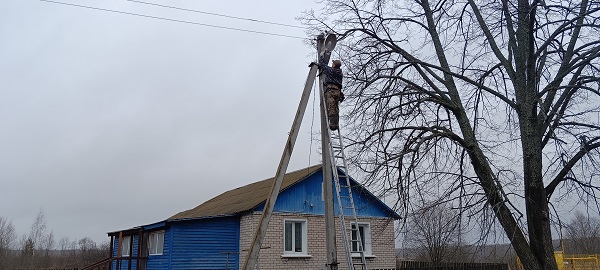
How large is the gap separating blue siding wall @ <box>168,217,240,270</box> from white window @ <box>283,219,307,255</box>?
170 cm

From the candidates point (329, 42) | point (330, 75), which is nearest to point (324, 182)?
point (330, 75)

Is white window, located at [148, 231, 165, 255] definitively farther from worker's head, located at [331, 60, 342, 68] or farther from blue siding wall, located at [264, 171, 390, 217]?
worker's head, located at [331, 60, 342, 68]

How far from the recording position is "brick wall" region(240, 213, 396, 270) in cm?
1622

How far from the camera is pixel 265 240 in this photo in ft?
53.6

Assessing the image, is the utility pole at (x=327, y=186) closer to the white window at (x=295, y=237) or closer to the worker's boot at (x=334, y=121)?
the worker's boot at (x=334, y=121)

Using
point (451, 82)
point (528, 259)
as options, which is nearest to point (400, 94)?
point (451, 82)

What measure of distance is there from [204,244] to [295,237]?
3.16 m

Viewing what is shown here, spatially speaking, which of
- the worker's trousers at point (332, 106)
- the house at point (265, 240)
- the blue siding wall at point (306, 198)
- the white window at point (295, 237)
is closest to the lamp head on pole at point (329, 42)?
the worker's trousers at point (332, 106)

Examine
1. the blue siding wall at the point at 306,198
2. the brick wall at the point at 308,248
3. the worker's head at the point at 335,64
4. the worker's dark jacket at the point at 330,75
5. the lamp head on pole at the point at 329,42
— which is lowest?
the brick wall at the point at 308,248

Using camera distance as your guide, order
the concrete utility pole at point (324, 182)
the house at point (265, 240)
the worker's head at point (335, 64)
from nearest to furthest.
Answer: the concrete utility pole at point (324, 182), the worker's head at point (335, 64), the house at point (265, 240)

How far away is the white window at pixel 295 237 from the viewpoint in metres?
17.1

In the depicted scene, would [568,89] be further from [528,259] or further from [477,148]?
[528,259]

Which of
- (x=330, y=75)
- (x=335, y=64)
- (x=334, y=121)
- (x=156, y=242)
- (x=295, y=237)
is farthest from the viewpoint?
(x=156, y=242)

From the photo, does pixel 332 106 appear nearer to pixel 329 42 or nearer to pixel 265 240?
pixel 329 42
